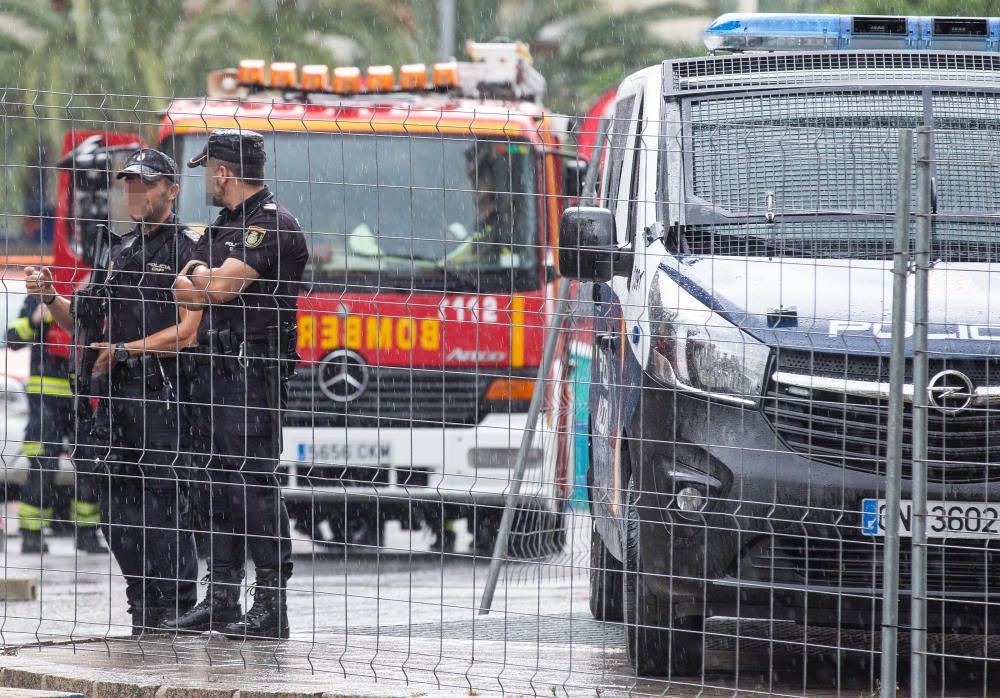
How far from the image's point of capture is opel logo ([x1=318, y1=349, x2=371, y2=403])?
10133 millimetres

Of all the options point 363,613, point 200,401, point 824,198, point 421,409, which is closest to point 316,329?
point 421,409

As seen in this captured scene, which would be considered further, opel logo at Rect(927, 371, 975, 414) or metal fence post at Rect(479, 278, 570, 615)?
metal fence post at Rect(479, 278, 570, 615)

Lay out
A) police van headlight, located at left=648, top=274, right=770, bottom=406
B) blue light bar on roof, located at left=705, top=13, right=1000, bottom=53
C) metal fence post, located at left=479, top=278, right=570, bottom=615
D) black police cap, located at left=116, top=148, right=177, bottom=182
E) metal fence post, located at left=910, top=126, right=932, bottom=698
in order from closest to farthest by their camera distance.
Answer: metal fence post, located at left=910, top=126, right=932, bottom=698 < police van headlight, located at left=648, top=274, right=770, bottom=406 < black police cap, located at left=116, top=148, right=177, bottom=182 < blue light bar on roof, located at left=705, top=13, right=1000, bottom=53 < metal fence post, located at left=479, top=278, right=570, bottom=615

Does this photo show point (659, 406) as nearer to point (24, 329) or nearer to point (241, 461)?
point (241, 461)

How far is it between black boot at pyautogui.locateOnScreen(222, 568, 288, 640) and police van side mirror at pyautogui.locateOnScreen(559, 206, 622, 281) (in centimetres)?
166

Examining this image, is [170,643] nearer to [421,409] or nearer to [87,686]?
[87,686]

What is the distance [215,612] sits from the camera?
21.1 feet

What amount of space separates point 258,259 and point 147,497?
43.5 inches

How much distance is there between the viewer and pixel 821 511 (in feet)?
16.4

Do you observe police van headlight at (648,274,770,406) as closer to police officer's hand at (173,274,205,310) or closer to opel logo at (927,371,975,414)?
opel logo at (927,371,975,414)

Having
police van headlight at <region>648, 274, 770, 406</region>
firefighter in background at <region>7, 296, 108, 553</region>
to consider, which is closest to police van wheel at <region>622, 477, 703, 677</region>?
police van headlight at <region>648, 274, 770, 406</region>

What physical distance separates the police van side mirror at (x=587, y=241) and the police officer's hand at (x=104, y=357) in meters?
1.86

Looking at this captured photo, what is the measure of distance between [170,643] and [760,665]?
6.97ft

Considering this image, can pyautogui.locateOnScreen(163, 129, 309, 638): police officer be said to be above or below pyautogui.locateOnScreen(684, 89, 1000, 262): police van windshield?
below
